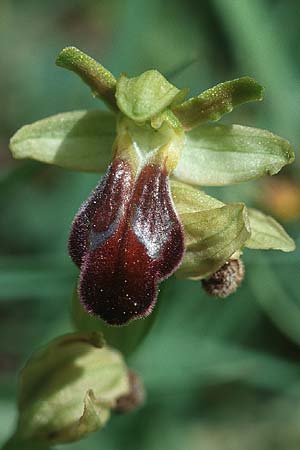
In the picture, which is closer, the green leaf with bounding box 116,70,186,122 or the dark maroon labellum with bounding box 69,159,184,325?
the dark maroon labellum with bounding box 69,159,184,325

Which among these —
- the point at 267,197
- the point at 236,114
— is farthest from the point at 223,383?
the point at 236,114

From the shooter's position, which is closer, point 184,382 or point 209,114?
point 209,114

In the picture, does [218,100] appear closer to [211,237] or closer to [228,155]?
[228,155]

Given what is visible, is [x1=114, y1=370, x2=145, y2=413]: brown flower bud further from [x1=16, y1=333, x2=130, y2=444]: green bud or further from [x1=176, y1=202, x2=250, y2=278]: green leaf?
[x1=176, y1=202, x2=250, y2=278]: green leaf

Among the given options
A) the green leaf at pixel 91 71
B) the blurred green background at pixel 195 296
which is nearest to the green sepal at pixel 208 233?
the green leaf at pixel 91 71

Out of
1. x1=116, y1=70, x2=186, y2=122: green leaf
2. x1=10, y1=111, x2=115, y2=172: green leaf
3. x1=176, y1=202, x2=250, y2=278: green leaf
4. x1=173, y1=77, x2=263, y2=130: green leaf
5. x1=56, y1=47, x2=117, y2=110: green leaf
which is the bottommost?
x1=176, y1=202, x2=250, y2=278: green leaf

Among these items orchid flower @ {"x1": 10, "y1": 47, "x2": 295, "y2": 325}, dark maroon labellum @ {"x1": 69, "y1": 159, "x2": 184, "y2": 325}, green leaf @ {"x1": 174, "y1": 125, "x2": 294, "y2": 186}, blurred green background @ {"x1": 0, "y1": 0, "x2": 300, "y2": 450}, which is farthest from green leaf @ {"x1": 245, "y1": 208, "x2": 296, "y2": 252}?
blurred green background @ {"x1": 0, "y1": 0, "x2": 300, "y2": 450}

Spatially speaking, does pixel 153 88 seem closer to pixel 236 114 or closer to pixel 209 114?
pixel 209 114
